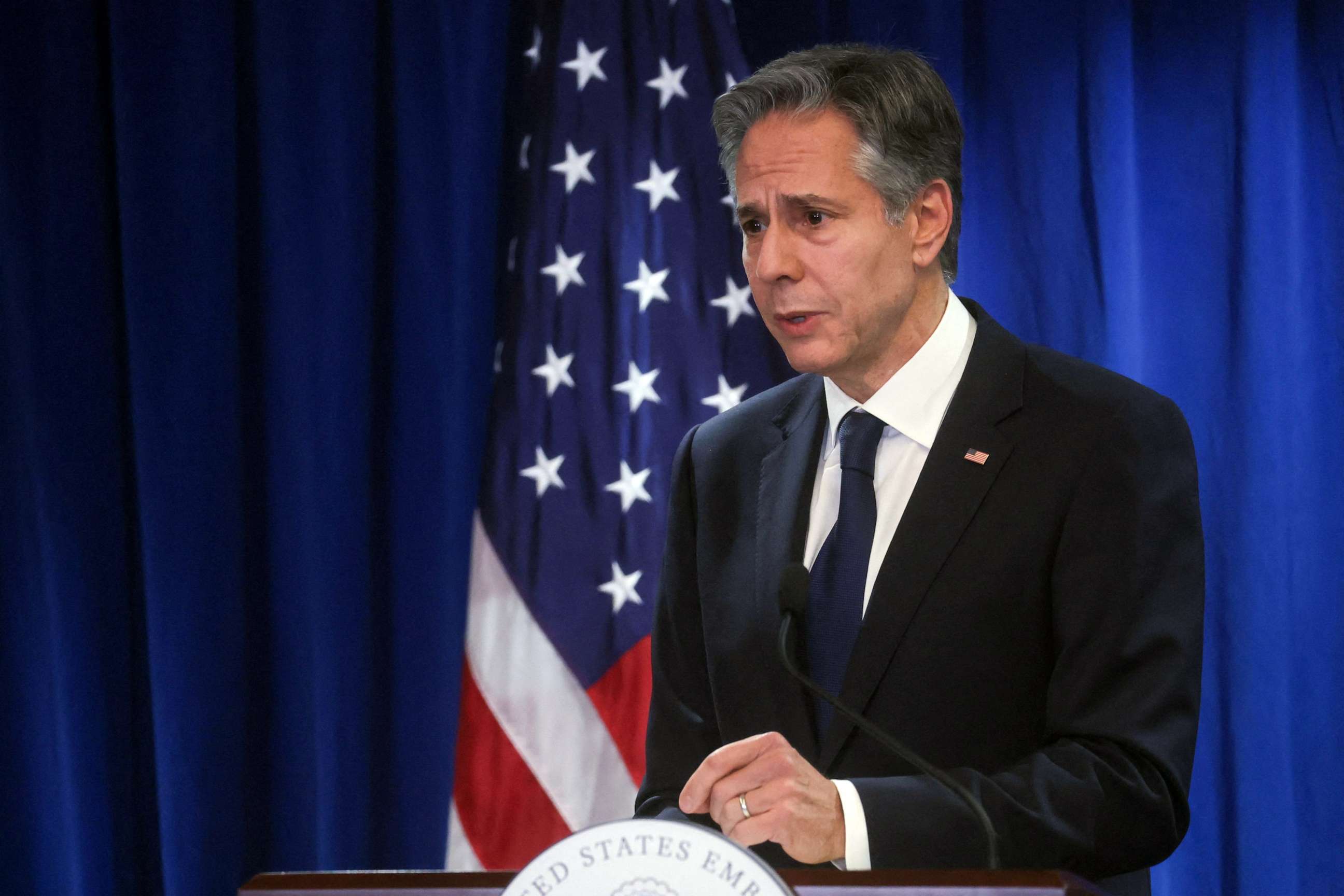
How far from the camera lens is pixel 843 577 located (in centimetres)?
142

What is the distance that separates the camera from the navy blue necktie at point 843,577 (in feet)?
4.58

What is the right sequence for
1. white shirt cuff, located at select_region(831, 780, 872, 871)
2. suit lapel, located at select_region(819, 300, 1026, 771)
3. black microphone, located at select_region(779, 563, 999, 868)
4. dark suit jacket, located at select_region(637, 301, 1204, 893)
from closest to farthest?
black microphone, located at select_region(779, 563, 999, 868), white shirt cuff, located at select_region(831, 780, 872, 871), dark suit jacket, located at select_region(637, 301, 1204, 893), suit lapel, located at select_region(819, 300, 1026, 771)

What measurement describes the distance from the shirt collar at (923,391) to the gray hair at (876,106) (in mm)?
161

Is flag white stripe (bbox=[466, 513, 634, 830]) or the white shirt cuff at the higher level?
the white shirt cuff

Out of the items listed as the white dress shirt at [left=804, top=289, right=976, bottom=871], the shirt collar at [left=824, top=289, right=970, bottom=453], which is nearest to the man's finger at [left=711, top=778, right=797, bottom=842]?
the white dress shirt at [left=804, top=289, right=976, bottom=871]

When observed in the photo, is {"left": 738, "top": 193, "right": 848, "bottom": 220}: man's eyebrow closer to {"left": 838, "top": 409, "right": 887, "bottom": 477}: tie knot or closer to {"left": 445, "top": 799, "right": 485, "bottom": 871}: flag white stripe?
{"left": 838, "top": 409, "right": 887, "bottom": 477}: tie knot

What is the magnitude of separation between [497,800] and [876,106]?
170 centimetres

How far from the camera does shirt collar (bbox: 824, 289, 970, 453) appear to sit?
1474 millimetres

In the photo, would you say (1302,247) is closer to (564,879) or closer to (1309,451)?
(1309,451)

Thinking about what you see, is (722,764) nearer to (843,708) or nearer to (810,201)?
(843,708)

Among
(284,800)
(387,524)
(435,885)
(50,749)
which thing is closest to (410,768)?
(284,800)

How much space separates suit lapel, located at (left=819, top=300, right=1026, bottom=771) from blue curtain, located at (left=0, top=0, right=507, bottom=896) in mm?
1524

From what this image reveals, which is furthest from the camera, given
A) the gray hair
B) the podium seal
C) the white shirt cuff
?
the gray hair

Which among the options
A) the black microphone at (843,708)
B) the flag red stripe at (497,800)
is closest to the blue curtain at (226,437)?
the flag red stripe at (497,800)
